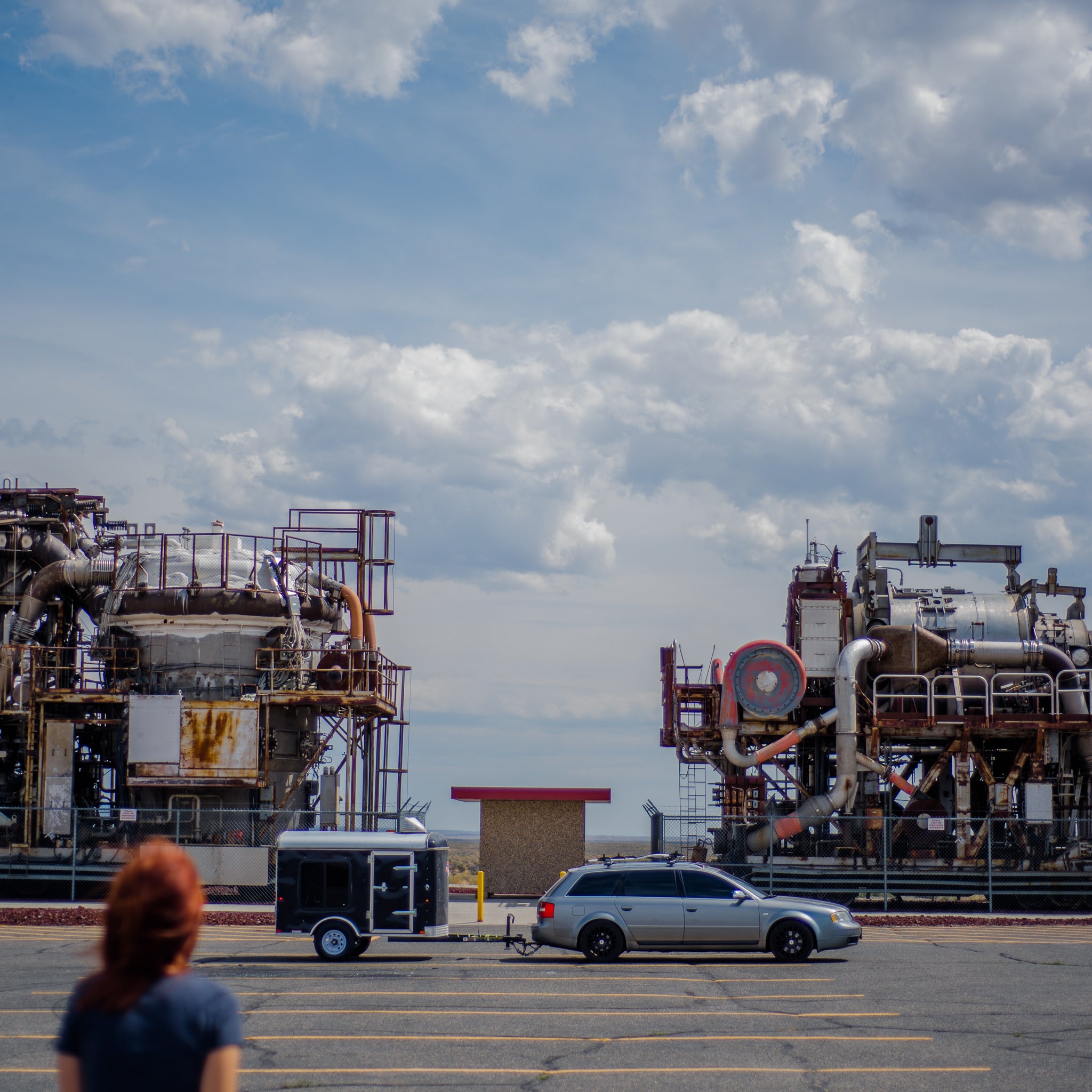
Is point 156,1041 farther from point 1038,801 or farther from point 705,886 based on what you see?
point 1038,801

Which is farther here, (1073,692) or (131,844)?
(1073,692)

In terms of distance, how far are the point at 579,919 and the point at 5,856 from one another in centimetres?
1867

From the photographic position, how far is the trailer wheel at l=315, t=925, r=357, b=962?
20172 mm

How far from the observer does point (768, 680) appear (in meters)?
34.6

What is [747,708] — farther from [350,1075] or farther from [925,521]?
[350,1075]

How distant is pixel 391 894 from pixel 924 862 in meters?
16.2

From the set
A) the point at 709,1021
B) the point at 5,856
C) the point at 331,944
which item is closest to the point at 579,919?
the point at 331,944

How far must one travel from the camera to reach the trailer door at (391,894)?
66.7ft

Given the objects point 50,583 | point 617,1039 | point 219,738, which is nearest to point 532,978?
point 617,1039

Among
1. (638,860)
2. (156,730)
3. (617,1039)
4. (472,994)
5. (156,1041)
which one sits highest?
(156,730)

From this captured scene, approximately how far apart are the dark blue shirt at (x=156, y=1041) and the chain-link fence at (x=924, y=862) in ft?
88.5

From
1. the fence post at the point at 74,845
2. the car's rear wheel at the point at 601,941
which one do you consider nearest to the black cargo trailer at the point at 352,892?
the car's rear wheel at the point at 601,941

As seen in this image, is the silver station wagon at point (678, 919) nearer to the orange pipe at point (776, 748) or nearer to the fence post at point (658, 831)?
the fence post at point (658, 831)

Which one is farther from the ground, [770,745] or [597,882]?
[770,745]
